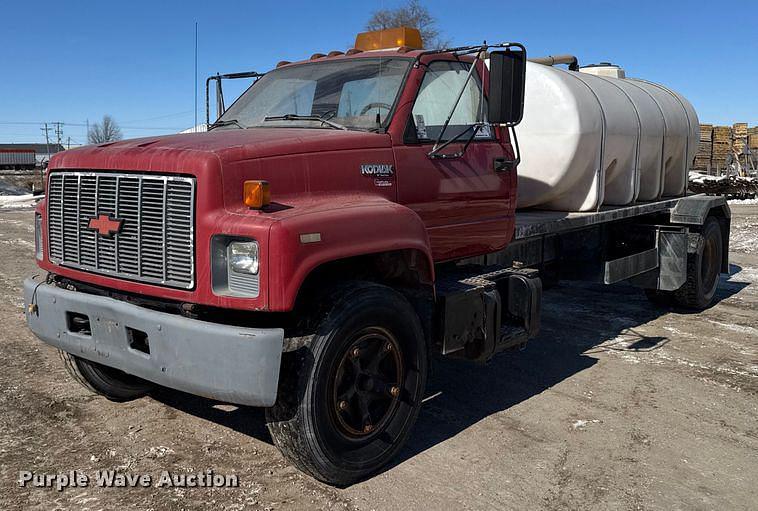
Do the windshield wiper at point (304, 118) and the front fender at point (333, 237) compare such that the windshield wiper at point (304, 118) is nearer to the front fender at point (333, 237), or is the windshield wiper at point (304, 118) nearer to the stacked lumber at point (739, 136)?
the front fender at point (333, 237)

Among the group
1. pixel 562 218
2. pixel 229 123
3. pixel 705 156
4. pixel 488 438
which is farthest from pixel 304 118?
pixel 705 156

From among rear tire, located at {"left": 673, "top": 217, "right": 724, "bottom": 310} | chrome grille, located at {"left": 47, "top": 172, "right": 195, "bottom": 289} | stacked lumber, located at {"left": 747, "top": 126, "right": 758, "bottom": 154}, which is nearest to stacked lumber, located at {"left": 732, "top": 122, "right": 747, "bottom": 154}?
stacked lumber, located at {"left": 747, "top": 126, "right": 758, "bottom": 154}

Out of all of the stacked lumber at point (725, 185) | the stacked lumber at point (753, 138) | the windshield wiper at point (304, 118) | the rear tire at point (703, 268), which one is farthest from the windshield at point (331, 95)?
the stacked lumber at point (753, 138)

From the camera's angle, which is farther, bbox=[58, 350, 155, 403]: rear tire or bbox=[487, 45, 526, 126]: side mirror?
bbox=[58, 350, 155, 403]: rear tire

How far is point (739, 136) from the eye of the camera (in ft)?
94.4

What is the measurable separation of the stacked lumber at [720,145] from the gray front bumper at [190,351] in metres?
27.6

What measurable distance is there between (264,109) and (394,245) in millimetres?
1759

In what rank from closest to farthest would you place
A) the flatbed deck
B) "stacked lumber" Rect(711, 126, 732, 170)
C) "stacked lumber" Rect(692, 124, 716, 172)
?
the flatbed deck, "stacked lumber" Rect(692, 124, 716, 172), "stacked lumber" Rect(711, 126, 732, 170)

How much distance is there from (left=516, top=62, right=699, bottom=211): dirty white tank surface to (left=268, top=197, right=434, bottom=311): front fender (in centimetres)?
275

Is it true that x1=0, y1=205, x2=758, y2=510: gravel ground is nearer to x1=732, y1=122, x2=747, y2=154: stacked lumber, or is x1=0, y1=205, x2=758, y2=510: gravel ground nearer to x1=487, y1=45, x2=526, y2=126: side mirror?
x1=487, y1=45, x2=526, y2=126: side mirror

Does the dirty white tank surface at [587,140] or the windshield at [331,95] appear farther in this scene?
the dirty white tank surface at [587,140]

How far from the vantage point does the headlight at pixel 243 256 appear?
355 cm

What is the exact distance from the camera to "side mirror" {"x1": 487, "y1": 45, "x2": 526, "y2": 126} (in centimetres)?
455

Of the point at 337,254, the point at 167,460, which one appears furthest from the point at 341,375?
the point at 167,460
